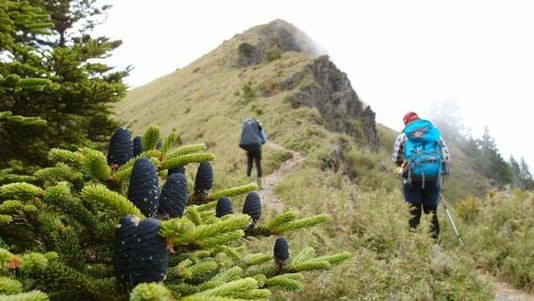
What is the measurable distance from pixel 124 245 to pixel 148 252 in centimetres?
11

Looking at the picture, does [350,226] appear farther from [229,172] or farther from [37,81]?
[229,172]

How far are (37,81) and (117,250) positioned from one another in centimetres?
222

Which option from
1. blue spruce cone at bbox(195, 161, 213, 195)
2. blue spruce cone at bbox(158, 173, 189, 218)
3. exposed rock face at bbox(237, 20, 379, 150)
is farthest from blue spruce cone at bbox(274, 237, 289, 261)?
exposed rock face at bbox(237, 20, 379, 150)

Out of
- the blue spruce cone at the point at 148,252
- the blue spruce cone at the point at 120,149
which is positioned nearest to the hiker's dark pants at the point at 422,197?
the blue spruce cone at the point at 120,149

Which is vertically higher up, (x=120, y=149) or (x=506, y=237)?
(x=120, y=149)

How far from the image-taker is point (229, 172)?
18750 mm

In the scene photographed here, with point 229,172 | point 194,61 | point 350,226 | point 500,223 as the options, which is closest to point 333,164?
point 229,172

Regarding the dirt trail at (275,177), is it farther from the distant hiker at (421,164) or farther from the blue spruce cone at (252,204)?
the blue spruce cone at (252,204)

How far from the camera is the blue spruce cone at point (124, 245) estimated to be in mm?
1198

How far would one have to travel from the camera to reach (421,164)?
23.0 ft

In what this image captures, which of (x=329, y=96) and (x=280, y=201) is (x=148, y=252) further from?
(x=329, y=96)

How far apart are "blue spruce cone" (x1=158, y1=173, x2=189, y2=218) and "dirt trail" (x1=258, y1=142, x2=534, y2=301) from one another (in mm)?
5359

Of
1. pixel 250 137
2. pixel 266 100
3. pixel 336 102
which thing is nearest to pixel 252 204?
pixel 250 137

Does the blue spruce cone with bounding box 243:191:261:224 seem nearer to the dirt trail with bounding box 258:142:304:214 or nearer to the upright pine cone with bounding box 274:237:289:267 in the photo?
the upright pine cone with bounding box 274:237:289:267
